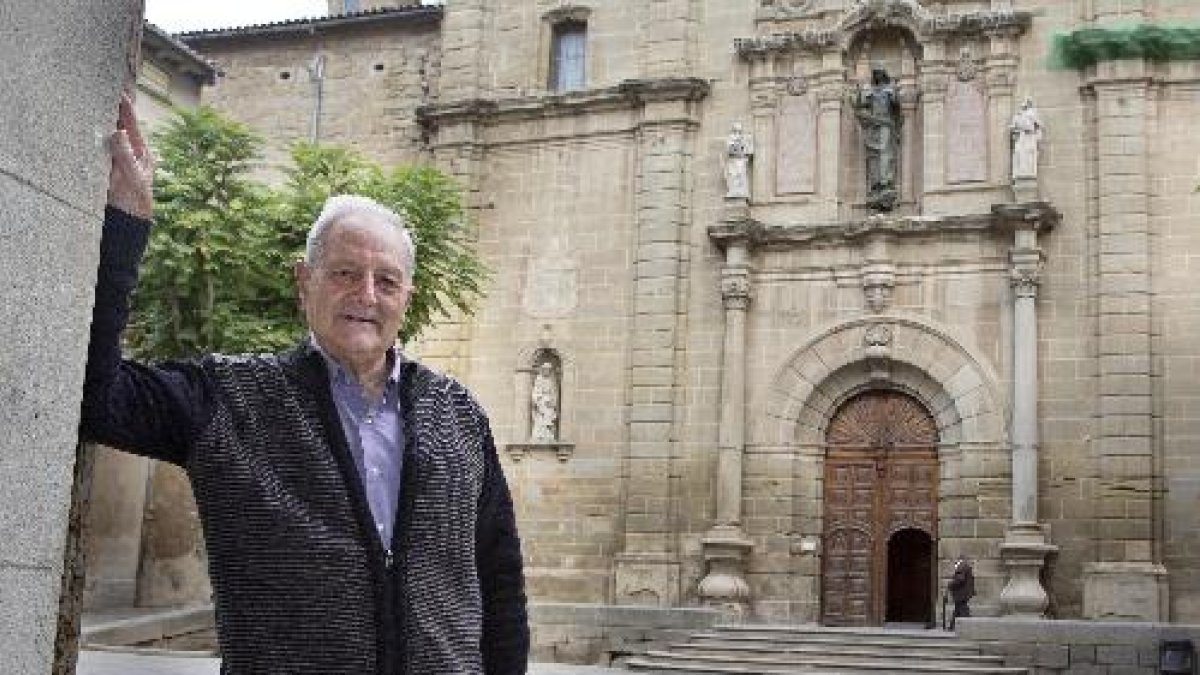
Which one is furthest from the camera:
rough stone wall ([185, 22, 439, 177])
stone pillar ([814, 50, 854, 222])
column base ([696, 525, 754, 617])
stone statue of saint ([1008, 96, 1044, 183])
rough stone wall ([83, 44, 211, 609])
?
rough stone wall ([185, 22, 439, 177])

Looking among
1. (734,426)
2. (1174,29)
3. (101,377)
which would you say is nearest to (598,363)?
(734,426)

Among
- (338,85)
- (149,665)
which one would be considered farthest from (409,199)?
(149,665)

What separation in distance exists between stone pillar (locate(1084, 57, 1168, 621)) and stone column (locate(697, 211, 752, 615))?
5187 millimetres

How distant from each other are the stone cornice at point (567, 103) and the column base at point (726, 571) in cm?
739

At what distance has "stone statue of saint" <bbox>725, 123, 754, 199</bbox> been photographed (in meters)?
24.0

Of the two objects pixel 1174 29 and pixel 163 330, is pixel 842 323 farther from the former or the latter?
pixel 163 330

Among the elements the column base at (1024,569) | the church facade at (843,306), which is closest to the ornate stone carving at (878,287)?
the church facade at (843,306)

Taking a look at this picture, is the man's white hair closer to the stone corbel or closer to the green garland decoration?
the stone corbel

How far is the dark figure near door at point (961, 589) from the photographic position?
20672mm

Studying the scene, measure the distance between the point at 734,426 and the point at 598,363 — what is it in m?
2.66

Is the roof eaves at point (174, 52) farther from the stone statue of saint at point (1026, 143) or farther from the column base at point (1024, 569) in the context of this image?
the column base at point (1024, 569)

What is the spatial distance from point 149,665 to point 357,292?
13336mm

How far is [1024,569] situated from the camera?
21234mm

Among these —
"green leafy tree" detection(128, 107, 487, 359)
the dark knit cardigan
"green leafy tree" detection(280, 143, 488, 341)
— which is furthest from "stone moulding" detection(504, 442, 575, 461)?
the dark knit cardigan
